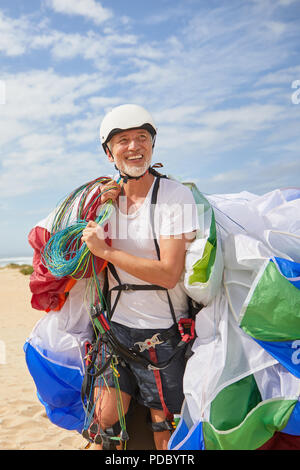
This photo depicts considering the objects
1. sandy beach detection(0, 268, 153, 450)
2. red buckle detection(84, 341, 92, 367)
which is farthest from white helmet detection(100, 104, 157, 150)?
sandy beach detection(0, 268, 153, 450)

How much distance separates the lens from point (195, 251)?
2.59 meters

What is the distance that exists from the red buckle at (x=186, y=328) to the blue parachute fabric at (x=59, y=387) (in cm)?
84

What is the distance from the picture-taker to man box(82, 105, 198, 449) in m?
2.70

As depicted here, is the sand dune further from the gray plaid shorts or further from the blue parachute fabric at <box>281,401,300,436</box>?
the blue parachute fabric at <box>281,401,300,436</box>

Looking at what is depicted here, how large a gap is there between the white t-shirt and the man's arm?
4.1 inches

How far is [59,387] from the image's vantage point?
2996 mm

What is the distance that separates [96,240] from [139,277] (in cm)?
36

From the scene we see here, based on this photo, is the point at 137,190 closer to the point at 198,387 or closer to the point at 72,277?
the point at 72,277

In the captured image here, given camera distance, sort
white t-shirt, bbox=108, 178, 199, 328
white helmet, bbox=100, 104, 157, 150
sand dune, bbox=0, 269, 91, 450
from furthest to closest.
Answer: sand dune, bbox=0, 269, 91, 450 < white helmet, bbox=100, 104, 157, 150 < white t-shirt, bbox=108, 178, 199, 328

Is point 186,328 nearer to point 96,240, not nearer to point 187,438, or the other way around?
point 187,438

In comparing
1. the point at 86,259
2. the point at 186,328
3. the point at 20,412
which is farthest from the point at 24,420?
the point at 186,328

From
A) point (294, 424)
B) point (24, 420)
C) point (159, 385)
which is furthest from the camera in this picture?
point (24, 420)

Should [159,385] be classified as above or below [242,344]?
below

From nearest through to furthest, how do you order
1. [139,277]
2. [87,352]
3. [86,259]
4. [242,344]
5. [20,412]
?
[242,344] < [139,277] < [86,259] < [87,352] < [20,412]
